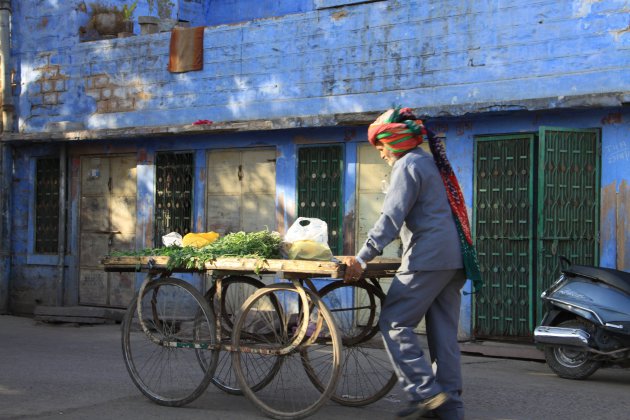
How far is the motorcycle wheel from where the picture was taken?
870 centimetres

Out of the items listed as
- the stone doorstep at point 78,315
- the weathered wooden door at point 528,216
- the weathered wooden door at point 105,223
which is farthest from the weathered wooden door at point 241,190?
the weathered wooden door at point 528,216

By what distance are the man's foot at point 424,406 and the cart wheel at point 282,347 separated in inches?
18.9

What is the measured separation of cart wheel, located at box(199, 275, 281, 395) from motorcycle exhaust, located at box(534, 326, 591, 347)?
9.02 feet

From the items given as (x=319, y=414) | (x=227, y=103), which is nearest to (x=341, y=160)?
(x=227, y=103)

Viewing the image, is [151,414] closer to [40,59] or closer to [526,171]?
[526,171]

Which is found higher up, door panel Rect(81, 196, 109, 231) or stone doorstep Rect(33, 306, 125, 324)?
door panel Rect(81, 196, 109, 231)

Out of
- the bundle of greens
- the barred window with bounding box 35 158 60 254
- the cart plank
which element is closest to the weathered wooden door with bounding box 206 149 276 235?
the barred window with bounding box 35 158 60 254

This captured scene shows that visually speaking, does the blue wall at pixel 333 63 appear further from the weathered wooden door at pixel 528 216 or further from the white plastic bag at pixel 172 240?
the white plastic bag at pixel 172 240

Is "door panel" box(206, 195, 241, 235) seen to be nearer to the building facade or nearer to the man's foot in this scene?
the building facade

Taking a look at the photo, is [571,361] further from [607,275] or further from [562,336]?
[607,275]

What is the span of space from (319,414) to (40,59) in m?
10.5

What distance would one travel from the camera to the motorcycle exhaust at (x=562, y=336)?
8.60m

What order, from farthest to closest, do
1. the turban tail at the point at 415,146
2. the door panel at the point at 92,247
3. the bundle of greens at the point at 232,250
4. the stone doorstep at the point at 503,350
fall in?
the door panel at the point at 92,247
the stone doorstep at the point at 503,350
the bundle of greens at the point at 232,250
the turban tail at the point at 415,146

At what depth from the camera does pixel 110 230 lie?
1486 centimetres
